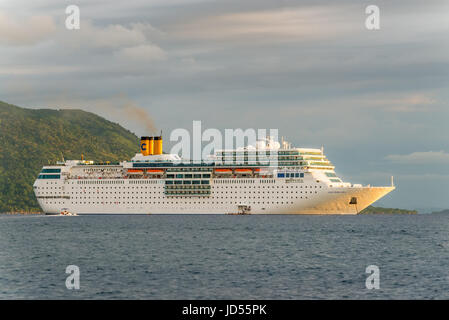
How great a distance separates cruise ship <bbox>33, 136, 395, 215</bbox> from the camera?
11300cm

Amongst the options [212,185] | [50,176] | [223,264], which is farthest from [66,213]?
[223,264]

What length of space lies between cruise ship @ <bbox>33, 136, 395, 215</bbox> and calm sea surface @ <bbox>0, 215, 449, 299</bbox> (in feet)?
118

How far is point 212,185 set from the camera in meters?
119

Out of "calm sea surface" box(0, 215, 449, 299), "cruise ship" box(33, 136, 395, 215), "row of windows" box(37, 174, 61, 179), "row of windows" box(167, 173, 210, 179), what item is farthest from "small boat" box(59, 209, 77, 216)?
"calm sea surface" box(0, 215, 449, 299)

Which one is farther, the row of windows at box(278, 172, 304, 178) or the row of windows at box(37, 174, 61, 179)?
the row of windows at box(37, 174, 61, 179)

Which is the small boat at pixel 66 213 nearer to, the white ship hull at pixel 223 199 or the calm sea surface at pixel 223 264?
the white ship hull at pixel 223 199

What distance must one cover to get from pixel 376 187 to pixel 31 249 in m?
68.5

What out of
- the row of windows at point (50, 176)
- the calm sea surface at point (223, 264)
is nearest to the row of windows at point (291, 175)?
the calm sea surface at point (223, 264)

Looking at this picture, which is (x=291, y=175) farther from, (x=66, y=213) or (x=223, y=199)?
(x=66, y=213)

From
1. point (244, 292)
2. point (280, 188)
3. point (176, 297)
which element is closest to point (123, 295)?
point (176, 297)

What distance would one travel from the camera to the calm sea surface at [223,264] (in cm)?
3672

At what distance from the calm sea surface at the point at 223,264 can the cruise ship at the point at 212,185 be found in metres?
36.0

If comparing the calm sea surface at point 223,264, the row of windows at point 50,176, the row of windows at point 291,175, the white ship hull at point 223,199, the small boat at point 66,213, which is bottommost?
the calm sea surface at point 223,264

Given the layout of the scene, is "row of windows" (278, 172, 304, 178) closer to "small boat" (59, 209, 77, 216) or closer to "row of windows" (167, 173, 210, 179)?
"row of windows" (167, 173, 210, 179)
